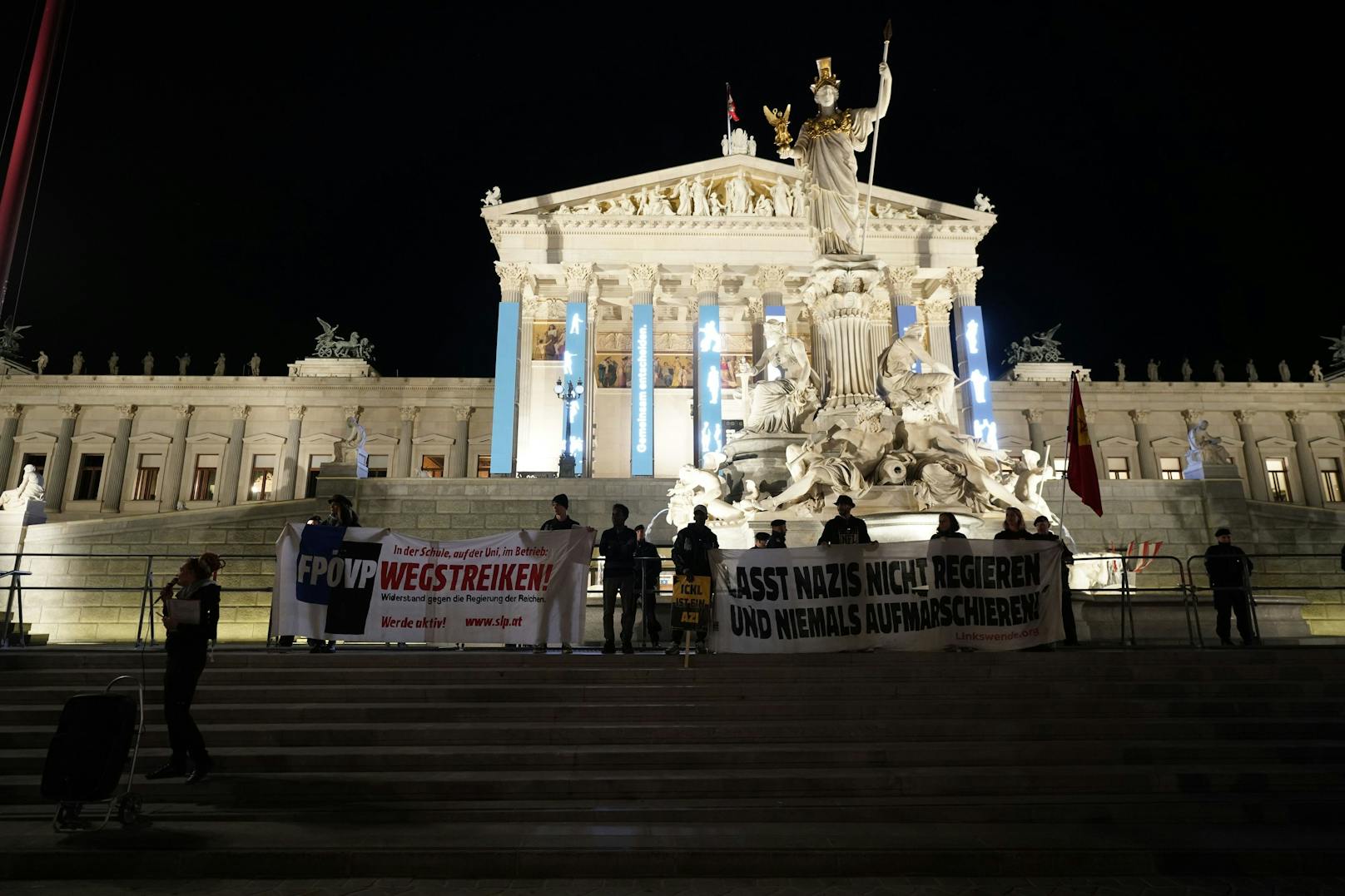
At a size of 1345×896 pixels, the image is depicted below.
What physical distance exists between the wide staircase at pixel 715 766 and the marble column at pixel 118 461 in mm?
46422

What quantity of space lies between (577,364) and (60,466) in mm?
32400

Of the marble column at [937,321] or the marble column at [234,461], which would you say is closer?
the marble column at [937,321]

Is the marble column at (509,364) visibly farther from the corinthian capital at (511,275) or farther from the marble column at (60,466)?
the marble column at (60,466)

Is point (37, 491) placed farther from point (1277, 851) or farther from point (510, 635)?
point (1277, 851)

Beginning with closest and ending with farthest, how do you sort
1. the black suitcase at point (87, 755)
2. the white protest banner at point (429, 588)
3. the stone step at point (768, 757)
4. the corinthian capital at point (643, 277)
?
1. the black suitcase at point (87, 755)
2. the stone step at point (768, 757)
3. the white protest banner at point (429, 588)
4. the corinthian capital at point (643, 277)

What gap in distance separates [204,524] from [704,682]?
2013cm

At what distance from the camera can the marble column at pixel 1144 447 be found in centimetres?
4788

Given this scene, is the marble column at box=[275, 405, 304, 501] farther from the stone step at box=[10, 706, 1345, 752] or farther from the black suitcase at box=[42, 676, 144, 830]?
the black suitcase at box=[42, 676, 144, 830]

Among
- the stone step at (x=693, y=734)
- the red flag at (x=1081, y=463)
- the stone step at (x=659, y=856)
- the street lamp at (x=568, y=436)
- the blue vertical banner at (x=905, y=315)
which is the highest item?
the blue vertical banner at (x=905, y=315)

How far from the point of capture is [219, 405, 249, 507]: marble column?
47.9 m

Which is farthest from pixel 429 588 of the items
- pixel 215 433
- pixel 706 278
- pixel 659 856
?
pixel 215 433

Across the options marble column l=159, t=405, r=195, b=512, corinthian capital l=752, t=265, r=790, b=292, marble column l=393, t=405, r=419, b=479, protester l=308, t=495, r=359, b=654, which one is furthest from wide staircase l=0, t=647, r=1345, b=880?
marble column l=159, t=405, r=195, b=512

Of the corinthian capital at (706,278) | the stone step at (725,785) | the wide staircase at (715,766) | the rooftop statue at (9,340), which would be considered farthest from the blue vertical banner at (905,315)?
the rooftop statue at (9,340)

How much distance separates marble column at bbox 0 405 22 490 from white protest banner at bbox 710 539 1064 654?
53.0 metres
